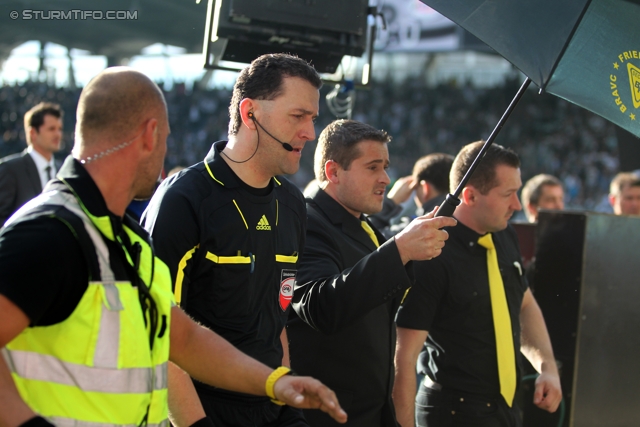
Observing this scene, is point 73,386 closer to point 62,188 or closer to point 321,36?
point 62,188

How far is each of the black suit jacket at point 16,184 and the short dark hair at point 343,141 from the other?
3.68 m

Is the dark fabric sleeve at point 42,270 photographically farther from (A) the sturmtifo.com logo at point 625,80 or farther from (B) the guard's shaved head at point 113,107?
(A) the sturmtifo.com logo at point 625,80

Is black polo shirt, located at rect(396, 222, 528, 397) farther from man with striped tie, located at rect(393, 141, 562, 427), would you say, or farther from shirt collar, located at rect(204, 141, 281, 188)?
shirt collar, located at rect(204, 141, 281, 188)

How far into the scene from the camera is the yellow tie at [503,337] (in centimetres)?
381

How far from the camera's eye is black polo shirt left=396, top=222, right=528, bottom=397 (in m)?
3.80

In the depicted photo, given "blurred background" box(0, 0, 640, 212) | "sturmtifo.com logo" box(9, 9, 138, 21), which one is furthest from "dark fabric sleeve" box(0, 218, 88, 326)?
"blurred background" box(0, 0, 640, 212)

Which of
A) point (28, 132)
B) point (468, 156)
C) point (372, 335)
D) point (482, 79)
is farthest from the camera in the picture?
point (482, 79)

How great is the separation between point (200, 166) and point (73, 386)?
116 cm

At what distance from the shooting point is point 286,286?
2.90m

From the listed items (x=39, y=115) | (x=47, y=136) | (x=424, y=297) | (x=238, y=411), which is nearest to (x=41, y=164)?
(x=47, y=136)

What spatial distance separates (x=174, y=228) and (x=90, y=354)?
787mm

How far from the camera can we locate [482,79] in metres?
31.5

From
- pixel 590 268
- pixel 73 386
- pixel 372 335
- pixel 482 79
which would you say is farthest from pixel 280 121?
pixel 482 79

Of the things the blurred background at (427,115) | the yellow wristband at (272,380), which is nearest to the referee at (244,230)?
the yellow wristband at (272,380)
